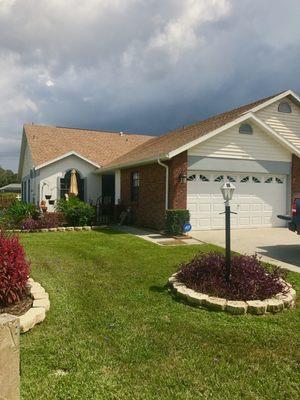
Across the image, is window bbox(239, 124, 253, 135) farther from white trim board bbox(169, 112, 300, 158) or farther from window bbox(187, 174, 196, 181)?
window bbox(187, 174, 196, 181)

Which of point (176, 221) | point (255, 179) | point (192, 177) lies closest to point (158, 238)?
point (176, 221)

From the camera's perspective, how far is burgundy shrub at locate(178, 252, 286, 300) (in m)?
5.27

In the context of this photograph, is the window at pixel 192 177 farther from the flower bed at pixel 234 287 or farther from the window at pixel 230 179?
the flower bed at pixel 234 287

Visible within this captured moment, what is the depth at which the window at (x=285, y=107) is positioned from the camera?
54.2 ft

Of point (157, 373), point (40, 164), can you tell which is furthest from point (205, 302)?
point (40, 164)

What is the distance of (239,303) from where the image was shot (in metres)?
4.94

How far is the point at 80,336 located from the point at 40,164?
49.9ft

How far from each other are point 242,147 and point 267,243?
4.99 metres

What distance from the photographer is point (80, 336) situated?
13.5 feet

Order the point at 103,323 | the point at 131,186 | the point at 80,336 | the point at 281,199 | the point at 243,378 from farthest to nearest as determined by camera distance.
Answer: the point at 131,186 < the point at 281,199 < the point at 103,323 < the point at 80,336 < the point at 243,378

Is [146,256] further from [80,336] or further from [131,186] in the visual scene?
[131,186]

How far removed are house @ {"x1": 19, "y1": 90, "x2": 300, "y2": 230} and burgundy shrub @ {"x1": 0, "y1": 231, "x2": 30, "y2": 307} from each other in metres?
8.12

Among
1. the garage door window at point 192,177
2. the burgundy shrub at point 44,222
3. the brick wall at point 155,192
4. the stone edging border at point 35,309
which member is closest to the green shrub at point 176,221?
the brick wall at point 155,192

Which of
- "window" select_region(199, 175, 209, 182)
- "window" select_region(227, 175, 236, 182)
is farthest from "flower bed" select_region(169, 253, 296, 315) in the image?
"window" select_region(227, 175, 236, 182)
